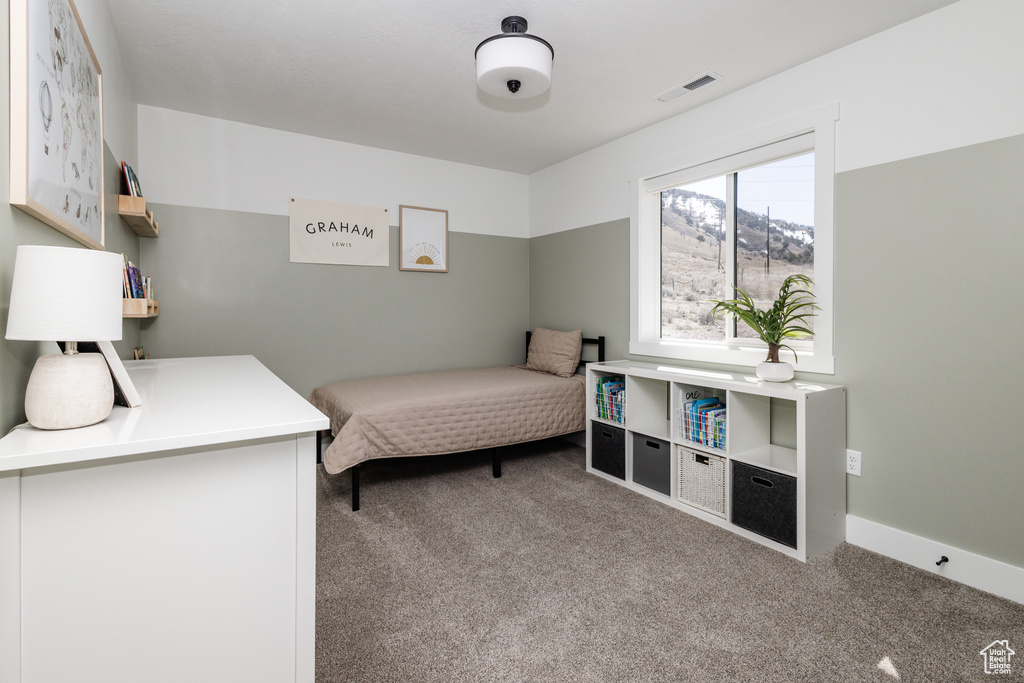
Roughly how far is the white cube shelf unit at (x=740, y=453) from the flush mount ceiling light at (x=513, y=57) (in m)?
1.75

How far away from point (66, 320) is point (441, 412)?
2238mm

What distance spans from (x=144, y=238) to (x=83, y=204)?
6.45ft

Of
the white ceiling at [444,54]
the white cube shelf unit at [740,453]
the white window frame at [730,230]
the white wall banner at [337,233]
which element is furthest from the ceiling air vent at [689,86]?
the white wall banner at [337,233]

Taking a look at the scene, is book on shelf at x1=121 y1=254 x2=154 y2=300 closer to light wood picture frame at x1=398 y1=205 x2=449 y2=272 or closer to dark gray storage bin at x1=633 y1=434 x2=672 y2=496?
light wood picture frame at x1=398 y1=205 x2=449 y2=272

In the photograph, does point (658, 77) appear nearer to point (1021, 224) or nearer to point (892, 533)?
point (1021, 224)

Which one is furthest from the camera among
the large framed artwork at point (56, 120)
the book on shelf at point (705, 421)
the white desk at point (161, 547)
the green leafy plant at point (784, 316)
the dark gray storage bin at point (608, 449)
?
the dark gray storage bin at point (608, 449)

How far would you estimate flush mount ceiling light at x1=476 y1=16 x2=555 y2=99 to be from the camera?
213cm

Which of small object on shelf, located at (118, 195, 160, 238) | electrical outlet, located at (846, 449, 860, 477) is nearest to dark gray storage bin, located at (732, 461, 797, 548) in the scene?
electrical outlet, located at (846, 449, 860, 477)

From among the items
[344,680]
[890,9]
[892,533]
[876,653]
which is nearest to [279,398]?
[344,680]

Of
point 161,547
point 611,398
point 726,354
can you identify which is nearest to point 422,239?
point 611,398

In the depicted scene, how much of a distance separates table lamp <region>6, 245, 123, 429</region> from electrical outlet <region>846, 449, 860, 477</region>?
9.53ft

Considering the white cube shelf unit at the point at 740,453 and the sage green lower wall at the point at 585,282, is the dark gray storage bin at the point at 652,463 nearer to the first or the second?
the white cube shelf unit at the point at 740,453

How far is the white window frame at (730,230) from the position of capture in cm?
249

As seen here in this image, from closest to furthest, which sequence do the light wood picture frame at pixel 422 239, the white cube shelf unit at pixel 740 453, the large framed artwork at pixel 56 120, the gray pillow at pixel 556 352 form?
the large framed artwork at pixel 56 120 → the white cube shelf unit at pixel 740 453 → the gray pillow at pixel 556 352 → the light wood picture frame at pixel 422 239
